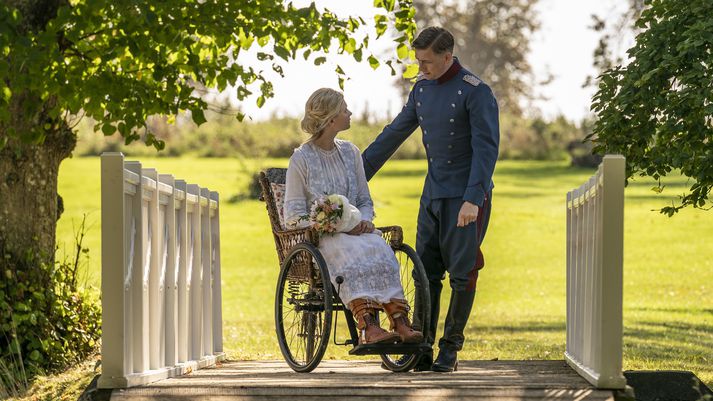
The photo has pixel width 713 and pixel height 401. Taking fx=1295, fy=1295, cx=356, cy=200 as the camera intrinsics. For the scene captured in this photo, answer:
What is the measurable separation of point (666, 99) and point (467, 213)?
2158 mm

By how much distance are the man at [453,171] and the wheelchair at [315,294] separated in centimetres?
25

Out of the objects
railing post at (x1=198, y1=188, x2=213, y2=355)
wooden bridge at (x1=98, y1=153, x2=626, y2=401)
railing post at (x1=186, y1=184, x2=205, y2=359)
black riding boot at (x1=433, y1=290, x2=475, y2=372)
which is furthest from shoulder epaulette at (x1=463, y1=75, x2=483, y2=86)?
railing post at (x1=198, y1=188, x2=213, y2=355)

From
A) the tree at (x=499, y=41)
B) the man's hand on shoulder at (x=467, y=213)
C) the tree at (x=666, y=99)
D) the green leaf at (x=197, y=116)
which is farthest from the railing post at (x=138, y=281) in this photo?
the tree at (x=499, y=41)

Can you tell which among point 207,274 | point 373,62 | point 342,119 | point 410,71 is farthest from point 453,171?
point 373,62

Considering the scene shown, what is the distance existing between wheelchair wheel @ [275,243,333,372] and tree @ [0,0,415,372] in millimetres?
1864

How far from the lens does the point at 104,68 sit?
27.9 feet

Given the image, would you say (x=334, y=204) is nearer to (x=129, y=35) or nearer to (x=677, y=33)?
(x=129, y=35)

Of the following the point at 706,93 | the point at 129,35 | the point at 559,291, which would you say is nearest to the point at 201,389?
the point at 129,35

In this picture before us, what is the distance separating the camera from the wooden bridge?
5164 millimetres

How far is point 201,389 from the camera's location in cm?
519

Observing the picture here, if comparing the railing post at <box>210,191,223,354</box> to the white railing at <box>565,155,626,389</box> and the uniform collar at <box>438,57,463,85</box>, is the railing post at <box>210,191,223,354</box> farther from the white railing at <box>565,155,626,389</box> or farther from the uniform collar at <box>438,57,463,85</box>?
the white railing at <box>565,155,626,389</box>

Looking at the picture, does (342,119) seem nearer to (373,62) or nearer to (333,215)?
(333,215)

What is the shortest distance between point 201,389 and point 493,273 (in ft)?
Result: 56.8

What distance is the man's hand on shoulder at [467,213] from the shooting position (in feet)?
21.0
